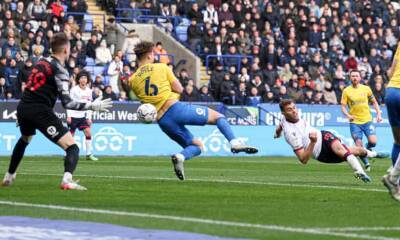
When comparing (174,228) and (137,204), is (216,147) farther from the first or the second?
(174,228)

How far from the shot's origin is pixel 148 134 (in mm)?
33844

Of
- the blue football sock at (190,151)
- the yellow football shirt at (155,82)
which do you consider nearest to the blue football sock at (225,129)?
the blue football sock at (190,151)

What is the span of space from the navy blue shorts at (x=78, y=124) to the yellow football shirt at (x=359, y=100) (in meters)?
6.80

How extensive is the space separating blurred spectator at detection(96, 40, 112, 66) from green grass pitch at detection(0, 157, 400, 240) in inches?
586

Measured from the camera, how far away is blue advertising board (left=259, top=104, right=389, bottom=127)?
122 ft

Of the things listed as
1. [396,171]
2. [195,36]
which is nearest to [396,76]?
[396,171]

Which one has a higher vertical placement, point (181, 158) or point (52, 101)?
point (52, 101)

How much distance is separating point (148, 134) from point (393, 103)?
19.9m

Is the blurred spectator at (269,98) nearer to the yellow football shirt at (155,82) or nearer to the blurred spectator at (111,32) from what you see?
the blurred spectator at (111,32)

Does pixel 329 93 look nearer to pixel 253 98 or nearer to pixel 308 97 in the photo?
pixel 308 97

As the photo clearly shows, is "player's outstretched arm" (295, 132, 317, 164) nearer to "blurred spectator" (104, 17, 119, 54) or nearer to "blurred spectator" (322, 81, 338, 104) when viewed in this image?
"blurred spectator" (104, 17, 119, 54)

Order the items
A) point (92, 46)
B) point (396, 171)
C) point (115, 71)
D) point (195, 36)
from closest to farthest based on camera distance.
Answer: point (396, 171) < point (115, 71) < point (92, 46) < point (195, 36)

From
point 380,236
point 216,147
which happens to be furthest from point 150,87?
point 216,147

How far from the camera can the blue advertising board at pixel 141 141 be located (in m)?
32.4
